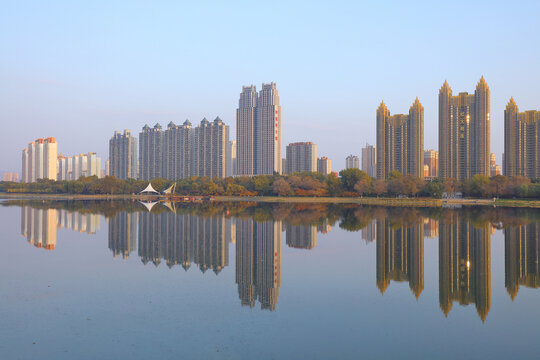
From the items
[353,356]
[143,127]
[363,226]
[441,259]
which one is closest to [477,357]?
[353,356]

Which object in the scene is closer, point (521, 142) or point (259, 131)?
point (521, 142)

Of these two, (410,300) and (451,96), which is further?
(451,96)

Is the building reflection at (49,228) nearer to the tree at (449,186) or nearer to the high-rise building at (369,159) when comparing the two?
the tree at (449,186)

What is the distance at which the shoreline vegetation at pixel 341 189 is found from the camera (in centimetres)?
6706

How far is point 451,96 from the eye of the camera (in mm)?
93875

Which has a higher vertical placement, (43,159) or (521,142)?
(521,142)

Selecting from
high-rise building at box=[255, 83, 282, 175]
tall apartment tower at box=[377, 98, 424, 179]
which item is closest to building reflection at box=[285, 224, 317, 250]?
tall apartment tower at box=[377, 98, 424, 179]

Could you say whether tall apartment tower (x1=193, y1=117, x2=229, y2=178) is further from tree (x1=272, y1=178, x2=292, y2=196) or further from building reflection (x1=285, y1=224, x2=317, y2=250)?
building reflection (x1=285, y1=224, x2=317, y2=250)

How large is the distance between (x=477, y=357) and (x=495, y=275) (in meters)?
8.46

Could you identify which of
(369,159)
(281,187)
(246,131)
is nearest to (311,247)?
(281,187)

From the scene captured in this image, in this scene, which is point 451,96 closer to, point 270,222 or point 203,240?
point 270,222

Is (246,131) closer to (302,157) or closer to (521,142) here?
(302,157)

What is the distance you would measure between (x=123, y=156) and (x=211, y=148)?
37891 millimetres

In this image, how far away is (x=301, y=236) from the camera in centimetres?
2792
